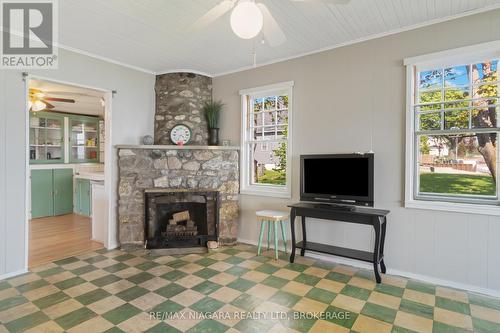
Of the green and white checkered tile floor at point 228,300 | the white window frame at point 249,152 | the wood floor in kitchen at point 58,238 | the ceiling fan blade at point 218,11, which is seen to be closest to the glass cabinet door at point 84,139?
the wood floor in kitchen at point 58,238

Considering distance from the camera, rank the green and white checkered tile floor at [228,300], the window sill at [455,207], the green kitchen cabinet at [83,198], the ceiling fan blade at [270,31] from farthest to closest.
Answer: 1. the green kitchen cabinet at [83,198]
2. the window sill at [455,207]
3. the ceiling fan blade at [270,31]
4. the green and white checkered tile floor at [228,300]

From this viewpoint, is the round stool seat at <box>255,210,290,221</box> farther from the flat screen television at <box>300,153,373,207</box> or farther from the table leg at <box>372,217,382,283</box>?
the table leg at <box>372,217,382,283</box>

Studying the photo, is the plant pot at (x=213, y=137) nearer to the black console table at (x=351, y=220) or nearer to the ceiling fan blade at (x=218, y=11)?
the black console table at (x=351, y=220)

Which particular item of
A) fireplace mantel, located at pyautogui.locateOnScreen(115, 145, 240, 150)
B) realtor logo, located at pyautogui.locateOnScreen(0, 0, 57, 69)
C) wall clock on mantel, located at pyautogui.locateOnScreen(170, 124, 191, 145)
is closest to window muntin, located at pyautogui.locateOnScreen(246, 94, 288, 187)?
fireplace mantel, located at pyautogui.locateOnScreen(115, 145, 240, 150)

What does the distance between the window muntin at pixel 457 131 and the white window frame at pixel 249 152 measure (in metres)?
1.60

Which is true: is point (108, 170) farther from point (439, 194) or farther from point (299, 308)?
point (439, 194)

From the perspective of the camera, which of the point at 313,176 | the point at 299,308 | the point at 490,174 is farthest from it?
the point at 313,176

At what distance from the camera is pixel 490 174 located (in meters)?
2.93

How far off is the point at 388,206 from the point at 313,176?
0.96 m

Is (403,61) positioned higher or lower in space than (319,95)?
higher

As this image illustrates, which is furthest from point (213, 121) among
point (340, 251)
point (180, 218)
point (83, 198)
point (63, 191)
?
point (63, 191)

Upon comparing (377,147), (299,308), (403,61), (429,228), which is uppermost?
(403,61)

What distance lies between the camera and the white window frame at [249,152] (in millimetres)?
4117

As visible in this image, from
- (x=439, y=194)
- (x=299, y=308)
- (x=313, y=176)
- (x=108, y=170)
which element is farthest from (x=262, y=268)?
(x=108, y=170)
